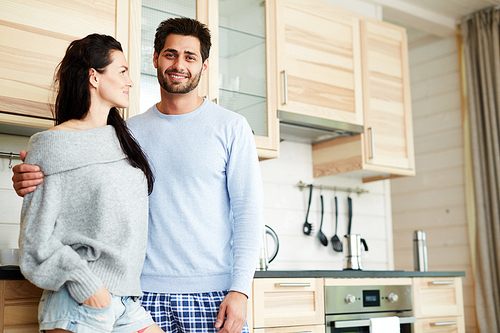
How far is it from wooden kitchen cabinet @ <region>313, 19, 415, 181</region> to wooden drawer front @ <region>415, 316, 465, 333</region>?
908 millimetres

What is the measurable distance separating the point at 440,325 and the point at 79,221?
7.55 ft

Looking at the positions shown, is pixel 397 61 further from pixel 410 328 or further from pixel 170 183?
pixel 170 183

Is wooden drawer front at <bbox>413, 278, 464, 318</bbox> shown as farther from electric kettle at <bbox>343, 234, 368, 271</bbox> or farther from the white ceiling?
the white ceiling

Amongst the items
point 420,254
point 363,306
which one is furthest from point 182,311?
point 420,254

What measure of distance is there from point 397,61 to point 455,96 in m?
0.95

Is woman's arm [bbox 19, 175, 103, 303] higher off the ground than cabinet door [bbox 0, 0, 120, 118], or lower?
lower

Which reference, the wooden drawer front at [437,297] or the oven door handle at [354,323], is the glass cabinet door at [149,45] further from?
the wooden drawer front at [437,297]

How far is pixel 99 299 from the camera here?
124cm

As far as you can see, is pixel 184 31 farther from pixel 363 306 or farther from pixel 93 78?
pixel 363 306

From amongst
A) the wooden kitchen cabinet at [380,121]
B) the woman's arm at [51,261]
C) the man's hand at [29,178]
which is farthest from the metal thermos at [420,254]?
the man's hand at [29,178]

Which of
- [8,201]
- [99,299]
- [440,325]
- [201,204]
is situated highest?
[8,201]

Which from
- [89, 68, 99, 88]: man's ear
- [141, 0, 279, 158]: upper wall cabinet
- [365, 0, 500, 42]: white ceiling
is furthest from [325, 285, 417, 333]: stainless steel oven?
[365, 0, 500, 42]: white ceiling

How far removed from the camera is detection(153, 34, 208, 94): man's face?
65.1 inches

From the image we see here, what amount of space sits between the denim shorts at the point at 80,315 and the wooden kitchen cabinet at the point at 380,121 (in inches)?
83.4
